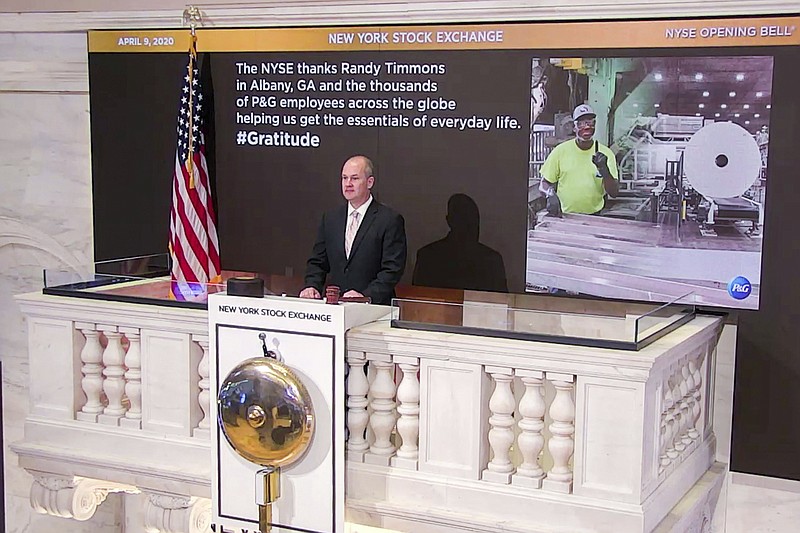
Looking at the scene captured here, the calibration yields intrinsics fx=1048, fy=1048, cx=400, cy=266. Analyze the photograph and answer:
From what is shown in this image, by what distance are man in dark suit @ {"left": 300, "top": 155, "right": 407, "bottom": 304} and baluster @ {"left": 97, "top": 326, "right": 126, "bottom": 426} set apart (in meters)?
1.10

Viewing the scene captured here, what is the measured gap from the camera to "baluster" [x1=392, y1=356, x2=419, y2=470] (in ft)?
14.2

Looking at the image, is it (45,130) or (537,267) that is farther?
(45,130)

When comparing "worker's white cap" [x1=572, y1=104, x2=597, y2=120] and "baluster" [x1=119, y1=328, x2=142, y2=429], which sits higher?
"worker's white cap" [x1=572, y1=104, x2=597, y2=120]

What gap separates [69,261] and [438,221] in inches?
119

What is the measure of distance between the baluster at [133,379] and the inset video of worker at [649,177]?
2.41 meters

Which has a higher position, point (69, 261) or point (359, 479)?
point (69, 261)

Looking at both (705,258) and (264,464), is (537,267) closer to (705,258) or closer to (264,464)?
(705,258)

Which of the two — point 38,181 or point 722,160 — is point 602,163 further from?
point 38,181

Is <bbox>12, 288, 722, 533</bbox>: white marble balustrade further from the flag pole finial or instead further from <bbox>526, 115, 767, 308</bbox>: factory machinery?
the flag pole finial

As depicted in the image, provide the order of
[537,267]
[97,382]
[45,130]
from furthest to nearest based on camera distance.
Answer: [45,130]
[537,267]
[97,382]

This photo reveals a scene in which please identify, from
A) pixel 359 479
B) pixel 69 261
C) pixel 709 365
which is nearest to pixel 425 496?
pixel 359 479

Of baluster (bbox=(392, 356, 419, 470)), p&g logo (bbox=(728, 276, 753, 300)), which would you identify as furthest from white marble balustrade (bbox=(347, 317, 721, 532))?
p&g logo (bbox=(728, 276, 753, 300))

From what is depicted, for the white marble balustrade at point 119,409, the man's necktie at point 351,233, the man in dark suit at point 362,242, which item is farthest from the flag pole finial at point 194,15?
the white marble balustrade at point 119,409

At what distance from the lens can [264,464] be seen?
435 cm
